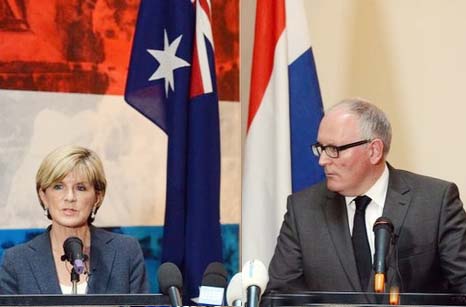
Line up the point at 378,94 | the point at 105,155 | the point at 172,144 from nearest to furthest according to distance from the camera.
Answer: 1. the point at 172,144
2. the point at 105,155
3. the point at 378,94

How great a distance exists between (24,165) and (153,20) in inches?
41.3

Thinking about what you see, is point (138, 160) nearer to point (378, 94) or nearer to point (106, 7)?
point (106, 7)

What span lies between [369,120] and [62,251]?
155 centimetres

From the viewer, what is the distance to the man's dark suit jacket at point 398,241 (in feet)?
12.7

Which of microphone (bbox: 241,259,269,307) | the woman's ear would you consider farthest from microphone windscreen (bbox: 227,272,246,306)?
the woman's ear

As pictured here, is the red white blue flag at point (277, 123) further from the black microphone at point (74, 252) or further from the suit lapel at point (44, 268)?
the black microphone at point (74, 252)

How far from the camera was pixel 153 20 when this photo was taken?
4703mm

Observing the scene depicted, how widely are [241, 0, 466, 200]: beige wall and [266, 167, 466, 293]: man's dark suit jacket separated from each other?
1040 mm

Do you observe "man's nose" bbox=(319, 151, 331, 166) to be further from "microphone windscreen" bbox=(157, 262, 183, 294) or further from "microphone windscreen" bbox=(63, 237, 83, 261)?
"microphone windscreen" bbox=(157, 262, 183, 294)

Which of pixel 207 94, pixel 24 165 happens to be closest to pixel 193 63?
pixel 207 94

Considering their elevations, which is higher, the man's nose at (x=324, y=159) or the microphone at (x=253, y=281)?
the man's nose at (x=324, y=159)

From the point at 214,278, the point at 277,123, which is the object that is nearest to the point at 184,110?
the point at 277,123

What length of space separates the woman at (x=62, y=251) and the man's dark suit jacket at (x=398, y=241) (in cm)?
70

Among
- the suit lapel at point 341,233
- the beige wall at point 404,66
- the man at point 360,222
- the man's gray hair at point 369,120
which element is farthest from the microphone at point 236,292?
the beige wall at point 404,66
